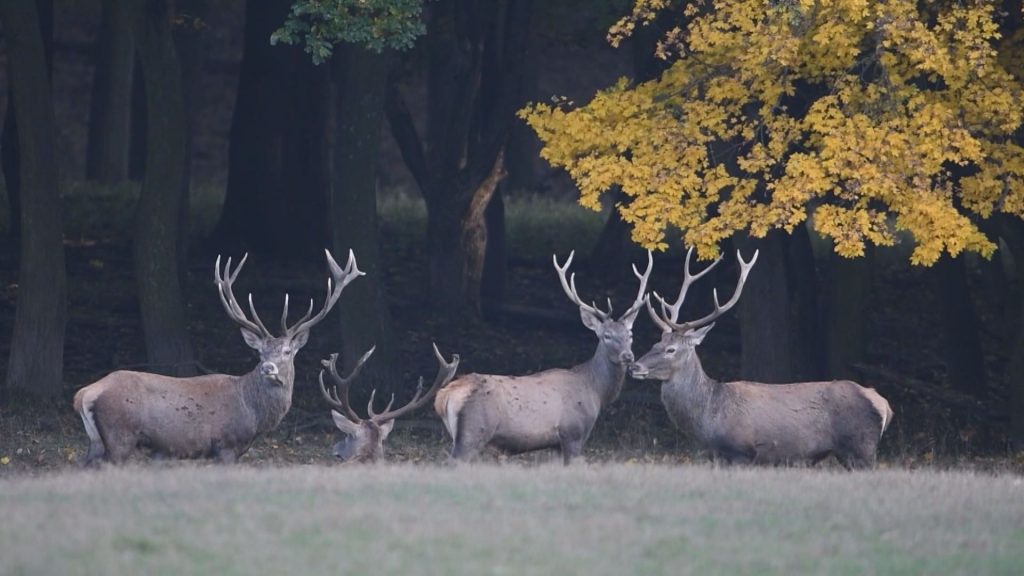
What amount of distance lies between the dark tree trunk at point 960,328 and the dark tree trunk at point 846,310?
45.1 inches

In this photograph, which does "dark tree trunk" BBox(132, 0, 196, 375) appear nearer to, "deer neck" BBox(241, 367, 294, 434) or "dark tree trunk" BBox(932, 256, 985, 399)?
"deer neck" BBox(241, 367, 294, 434)

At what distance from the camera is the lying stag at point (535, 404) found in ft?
46.1

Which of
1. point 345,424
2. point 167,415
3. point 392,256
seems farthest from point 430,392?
point 392,256

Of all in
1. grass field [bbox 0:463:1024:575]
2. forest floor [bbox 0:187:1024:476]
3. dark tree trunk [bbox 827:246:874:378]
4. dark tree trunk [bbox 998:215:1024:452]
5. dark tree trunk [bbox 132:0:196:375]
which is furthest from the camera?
dark tree trunk [bbox 827:246:874:378]

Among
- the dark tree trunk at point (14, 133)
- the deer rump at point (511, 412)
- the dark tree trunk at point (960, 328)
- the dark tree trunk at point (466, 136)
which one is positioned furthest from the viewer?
the dark tree trunk at point (14, 133)

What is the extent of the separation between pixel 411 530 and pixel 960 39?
27.1ft

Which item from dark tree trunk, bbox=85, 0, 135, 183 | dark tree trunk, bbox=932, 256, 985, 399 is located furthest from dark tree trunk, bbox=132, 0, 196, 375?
dark tree trunk, bbox=85, 0, 135, 183

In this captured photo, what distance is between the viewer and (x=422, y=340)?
23.1m

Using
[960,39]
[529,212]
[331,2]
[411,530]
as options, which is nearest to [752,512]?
[411,530]

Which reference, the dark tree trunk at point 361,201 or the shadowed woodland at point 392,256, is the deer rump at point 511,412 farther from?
the dark tree trunk at point 361,201

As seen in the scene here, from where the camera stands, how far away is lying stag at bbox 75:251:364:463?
13.6m

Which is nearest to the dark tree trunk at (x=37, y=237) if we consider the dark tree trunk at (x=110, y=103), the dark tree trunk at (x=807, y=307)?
the dark tree trunk at (x=807, y=307)

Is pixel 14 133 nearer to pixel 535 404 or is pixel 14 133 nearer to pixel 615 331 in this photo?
pixel 615 331

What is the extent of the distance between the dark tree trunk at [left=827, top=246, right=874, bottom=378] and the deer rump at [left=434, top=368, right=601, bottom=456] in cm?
626
